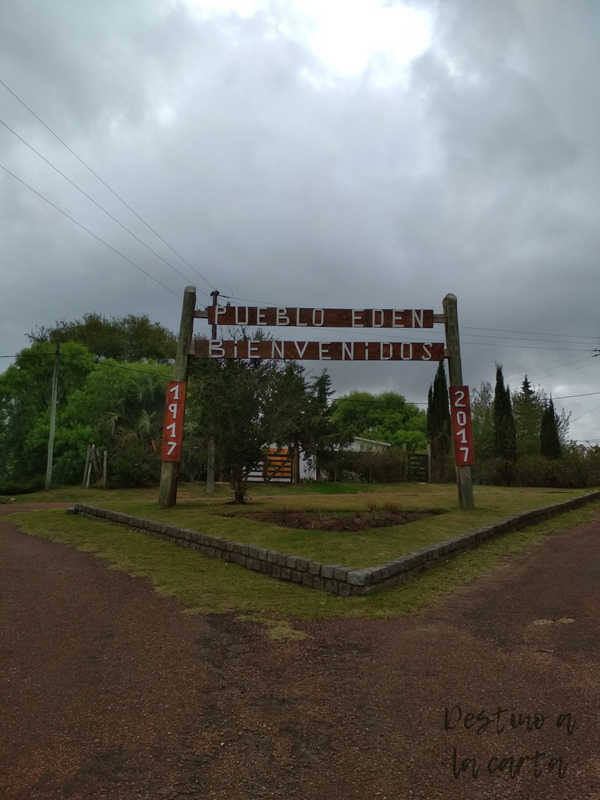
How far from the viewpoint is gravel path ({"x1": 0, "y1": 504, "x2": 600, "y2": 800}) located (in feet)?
8.95

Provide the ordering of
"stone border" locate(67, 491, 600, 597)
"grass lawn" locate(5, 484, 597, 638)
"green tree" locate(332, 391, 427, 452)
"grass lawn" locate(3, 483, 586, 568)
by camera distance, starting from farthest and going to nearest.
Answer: "green tree" locate(332, 391, 427, 452) < "grass lawn" locate(3, 483, 586, 568) < "stone border" locate(67, 491, 600, 597) < "grass lawn" locate(5, 484, 597, 638)

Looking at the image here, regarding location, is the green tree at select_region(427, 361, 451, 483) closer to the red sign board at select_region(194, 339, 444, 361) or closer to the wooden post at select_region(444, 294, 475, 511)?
the wooden post at select_region(444, 294, 475, 511)

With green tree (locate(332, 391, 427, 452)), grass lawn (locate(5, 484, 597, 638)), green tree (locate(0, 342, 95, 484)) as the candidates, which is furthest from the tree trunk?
green tree (locate(332, 391, 427, 452))

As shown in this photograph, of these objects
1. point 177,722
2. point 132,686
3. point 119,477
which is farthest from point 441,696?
point 119,477

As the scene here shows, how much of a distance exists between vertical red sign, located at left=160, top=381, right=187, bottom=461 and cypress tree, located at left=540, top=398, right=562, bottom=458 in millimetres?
22680

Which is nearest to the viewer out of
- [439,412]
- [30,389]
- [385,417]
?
[30,389]

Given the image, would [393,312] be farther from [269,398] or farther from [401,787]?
[401,787]

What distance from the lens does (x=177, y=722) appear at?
10.8 feet

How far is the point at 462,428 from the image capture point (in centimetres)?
1323

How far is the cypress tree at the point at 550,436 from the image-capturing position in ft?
99.1

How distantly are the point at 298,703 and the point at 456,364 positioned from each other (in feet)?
34.8

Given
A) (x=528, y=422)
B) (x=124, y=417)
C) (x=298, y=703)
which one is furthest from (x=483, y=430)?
(x=298, y=703)

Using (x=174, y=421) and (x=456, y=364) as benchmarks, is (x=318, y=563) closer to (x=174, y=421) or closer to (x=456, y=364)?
(x=174, y=421)

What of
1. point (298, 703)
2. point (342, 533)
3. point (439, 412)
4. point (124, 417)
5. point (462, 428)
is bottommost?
point (298, 703)
